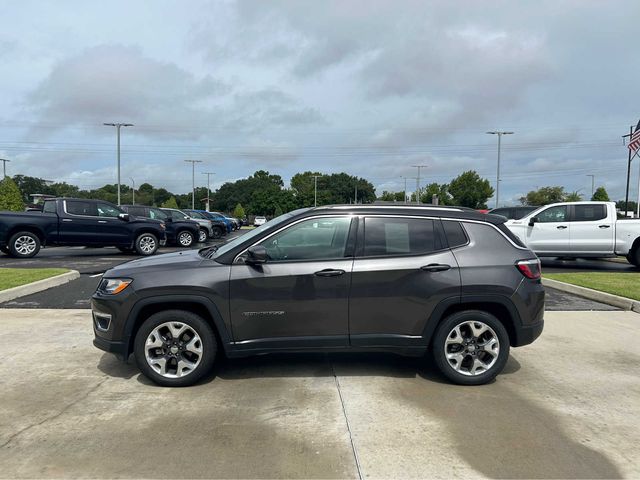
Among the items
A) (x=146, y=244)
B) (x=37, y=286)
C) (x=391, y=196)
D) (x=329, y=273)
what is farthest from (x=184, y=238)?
(x=391, y=196)

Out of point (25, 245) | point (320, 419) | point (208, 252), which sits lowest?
point (320, 419)

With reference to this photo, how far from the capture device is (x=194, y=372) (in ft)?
15.0

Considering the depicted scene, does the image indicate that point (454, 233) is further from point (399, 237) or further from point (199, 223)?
point (199, 223)

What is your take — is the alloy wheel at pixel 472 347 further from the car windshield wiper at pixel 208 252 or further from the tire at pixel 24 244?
the tire at pixel 24 244

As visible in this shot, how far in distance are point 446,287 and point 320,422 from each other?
5.58ft

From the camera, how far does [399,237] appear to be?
15.7ft

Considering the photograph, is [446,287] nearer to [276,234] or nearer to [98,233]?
[276,234]

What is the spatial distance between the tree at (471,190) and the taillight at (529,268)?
75.2m

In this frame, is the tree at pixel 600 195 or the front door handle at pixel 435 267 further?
the tree at pixel 600 195

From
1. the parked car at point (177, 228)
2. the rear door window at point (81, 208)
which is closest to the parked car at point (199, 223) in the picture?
the parked car at point (177, 228)

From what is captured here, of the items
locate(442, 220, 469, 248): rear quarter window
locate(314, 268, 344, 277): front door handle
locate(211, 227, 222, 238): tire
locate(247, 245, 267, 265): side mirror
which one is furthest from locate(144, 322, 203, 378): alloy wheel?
locate(211, 227, 222, 238): tire

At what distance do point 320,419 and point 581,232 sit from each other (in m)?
11.5

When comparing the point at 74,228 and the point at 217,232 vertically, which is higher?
the point at 74,228

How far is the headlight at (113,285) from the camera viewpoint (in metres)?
4.55
